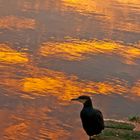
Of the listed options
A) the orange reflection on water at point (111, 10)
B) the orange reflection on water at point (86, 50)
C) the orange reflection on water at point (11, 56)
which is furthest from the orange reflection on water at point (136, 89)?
the orange reflection on water at point (111, 10)

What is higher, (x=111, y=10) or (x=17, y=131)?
(x=17, y=131)

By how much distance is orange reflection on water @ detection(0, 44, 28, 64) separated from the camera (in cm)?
2452

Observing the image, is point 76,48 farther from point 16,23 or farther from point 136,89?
point 136,89

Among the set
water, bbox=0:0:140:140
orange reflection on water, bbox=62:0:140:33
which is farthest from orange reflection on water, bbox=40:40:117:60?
orange reflection on water, bbox=62:0:140:33

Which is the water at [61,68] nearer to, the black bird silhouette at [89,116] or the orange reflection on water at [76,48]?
the orange reflection on water at [76,48]

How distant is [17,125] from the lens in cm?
1555

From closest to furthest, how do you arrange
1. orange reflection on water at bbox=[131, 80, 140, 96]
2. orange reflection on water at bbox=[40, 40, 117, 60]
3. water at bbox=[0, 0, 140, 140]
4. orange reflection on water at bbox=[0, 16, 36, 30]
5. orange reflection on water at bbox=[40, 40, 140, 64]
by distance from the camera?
water at bbox=[0, 0, 140, 140] → orange reflection on water at bbox=[131, 80, 140, 96] → orange reflection on water at bbox=[40, 40, 117, 60] → orange reflection on water at bbox=[40, 40, 140, 64] → orange reflection on water at bbox=[0, 16, 36, 30]

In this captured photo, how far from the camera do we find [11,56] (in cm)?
Answer: 2538

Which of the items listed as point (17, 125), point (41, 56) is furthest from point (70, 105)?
point (41, 56)

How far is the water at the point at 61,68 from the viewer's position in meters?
16.4

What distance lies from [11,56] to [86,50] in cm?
539

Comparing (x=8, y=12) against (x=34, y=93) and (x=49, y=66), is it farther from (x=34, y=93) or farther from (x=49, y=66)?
(x=34, y=93)

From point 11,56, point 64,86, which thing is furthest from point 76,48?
point 64,86

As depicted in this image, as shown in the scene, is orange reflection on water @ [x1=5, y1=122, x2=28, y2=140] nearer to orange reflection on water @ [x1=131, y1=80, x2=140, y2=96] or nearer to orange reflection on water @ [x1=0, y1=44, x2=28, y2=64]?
orange reflection on water @ [x1=131, y1=80, x2=140, y2=96]
